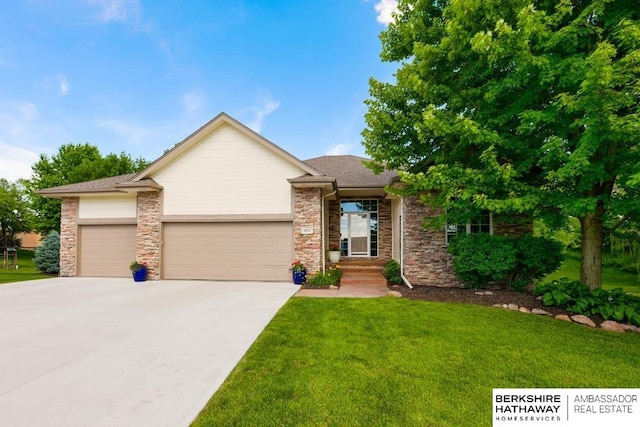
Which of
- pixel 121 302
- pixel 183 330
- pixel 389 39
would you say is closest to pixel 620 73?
pixel 389 39

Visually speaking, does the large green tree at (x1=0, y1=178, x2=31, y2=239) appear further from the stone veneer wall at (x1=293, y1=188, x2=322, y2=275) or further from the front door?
the front door

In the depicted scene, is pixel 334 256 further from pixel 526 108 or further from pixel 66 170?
pixel 66 170

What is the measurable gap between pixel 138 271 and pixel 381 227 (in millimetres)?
9605

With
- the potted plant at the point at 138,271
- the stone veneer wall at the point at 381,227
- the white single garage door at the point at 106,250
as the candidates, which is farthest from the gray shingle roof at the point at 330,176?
the potted plant at the point at 138,271

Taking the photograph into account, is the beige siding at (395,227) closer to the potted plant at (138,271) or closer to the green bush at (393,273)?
the green bush at (393,273)

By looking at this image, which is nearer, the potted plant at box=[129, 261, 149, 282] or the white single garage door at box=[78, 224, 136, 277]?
the potted plant at box=[129, 261, 149, 282]

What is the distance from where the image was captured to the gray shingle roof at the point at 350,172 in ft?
35.0

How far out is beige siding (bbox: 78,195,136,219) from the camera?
10961mm

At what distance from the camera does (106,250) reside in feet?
36.4

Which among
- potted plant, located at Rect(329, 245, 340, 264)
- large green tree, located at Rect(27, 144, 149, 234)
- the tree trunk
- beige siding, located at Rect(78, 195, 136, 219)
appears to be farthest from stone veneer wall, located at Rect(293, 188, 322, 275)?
large green tree, located at Rect(27, 144, 149, 234)

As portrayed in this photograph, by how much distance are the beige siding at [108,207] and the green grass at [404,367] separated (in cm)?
880

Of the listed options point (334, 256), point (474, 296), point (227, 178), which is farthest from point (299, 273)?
point (474, 296)

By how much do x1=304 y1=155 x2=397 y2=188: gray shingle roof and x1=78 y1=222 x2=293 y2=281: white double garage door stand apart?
3.12 m

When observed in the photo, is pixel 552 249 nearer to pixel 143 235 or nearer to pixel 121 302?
pixel 121 302
